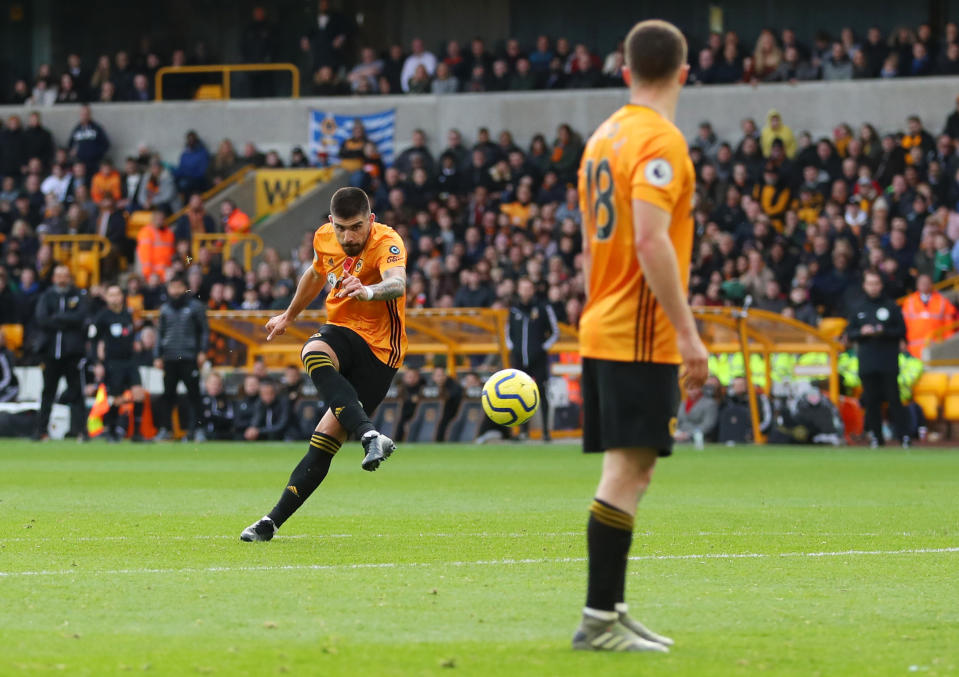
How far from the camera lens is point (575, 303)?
80.2 feet

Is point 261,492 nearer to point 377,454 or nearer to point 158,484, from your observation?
point 158,484

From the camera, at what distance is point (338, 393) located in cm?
901

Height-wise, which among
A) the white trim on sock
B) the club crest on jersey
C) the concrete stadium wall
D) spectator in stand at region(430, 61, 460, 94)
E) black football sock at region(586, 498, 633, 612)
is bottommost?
the white trim on sock

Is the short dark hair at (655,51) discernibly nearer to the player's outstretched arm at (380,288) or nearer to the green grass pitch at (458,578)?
the green grass pitch at (458,578)

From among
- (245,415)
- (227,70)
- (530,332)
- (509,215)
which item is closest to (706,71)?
(509,215)

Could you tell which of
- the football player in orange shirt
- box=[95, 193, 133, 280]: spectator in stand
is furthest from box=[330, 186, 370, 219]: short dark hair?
box=[95, 193, 133, 280]: spectator in stand

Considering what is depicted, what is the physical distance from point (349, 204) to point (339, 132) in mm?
25290

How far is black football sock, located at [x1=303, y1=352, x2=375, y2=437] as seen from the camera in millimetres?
8852

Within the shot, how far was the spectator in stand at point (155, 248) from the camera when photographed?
1180 inches

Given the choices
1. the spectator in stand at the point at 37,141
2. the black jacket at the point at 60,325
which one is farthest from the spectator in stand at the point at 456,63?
the black jacket at the point at 60,325

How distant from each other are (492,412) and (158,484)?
4.42 metres

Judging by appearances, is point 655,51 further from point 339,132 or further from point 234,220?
point 339,132

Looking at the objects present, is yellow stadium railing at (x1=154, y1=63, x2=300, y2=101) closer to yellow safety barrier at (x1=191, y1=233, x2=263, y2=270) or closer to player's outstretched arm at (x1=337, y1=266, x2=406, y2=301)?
yellow safety barrier at (x1=191, y1=233, x2=263, y2=270)

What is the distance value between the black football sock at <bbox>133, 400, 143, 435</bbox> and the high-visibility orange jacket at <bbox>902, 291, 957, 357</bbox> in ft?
36.9
